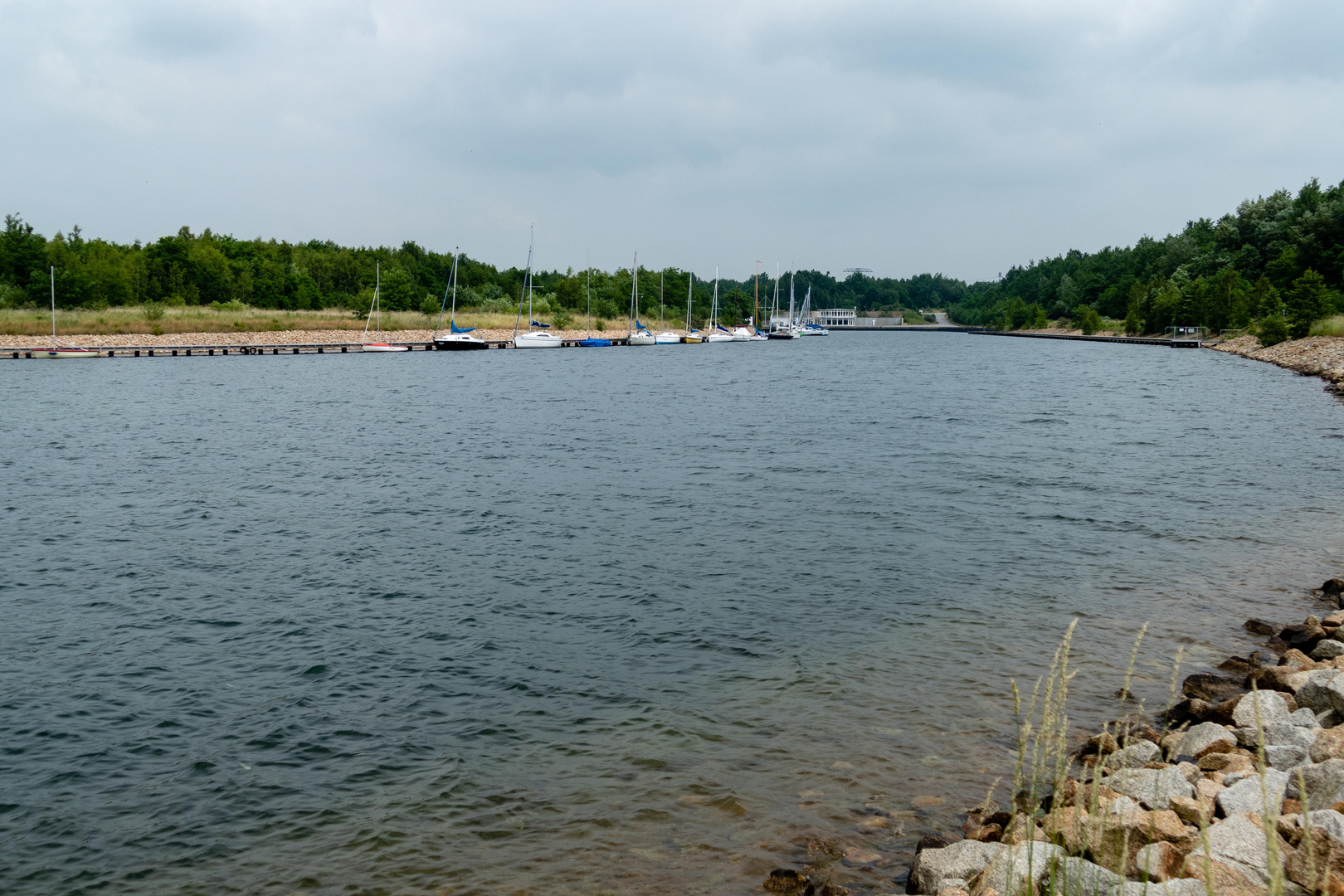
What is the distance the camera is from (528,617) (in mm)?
15336

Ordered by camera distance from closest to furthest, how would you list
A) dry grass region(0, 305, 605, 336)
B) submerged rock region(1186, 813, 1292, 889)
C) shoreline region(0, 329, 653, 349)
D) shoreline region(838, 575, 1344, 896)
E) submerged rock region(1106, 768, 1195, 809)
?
shoreline region(838, 575, 1344, 896)
submerged rock region(1186, 813, 1292, 889)
submerged rock region(1106, 768, 1195, 809)
shoreline region(0, 329, 653, 349)
dry grass region(0, 305, 605, 336)

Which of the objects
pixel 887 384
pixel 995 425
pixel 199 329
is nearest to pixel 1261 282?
pixel 887 384

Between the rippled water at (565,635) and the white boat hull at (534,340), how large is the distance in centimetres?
9536

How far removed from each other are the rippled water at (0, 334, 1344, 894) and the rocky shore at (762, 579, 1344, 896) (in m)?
→ 0.77

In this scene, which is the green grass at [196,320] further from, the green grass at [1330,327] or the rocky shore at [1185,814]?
the rocky shore at [1185,814]

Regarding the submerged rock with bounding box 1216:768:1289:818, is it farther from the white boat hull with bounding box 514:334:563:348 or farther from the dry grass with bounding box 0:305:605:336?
the white boat hull with bounding box 514:334:563:348

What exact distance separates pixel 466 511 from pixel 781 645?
476 inches

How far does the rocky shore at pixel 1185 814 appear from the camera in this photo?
5930mm

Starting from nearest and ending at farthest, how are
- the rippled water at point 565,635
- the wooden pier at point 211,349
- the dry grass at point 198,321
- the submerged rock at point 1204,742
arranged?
the rippled water at point 565,635 < the submerged rock at point 1204,742 < the wooden pier at point 211,349 < the dry grass at point 198,321

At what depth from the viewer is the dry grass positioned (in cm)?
10438

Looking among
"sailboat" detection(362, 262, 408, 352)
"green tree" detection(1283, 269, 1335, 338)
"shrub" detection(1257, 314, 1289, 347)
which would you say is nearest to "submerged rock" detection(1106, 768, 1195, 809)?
"green tree" detection(1283, 269, 1335, 338)

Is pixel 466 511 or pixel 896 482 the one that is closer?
pixel 466 511

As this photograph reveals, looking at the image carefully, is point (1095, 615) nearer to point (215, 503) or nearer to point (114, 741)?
point (114, 741)

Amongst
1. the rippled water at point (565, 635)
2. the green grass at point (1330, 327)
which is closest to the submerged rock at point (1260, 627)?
the rippled water at point (565, 635)
